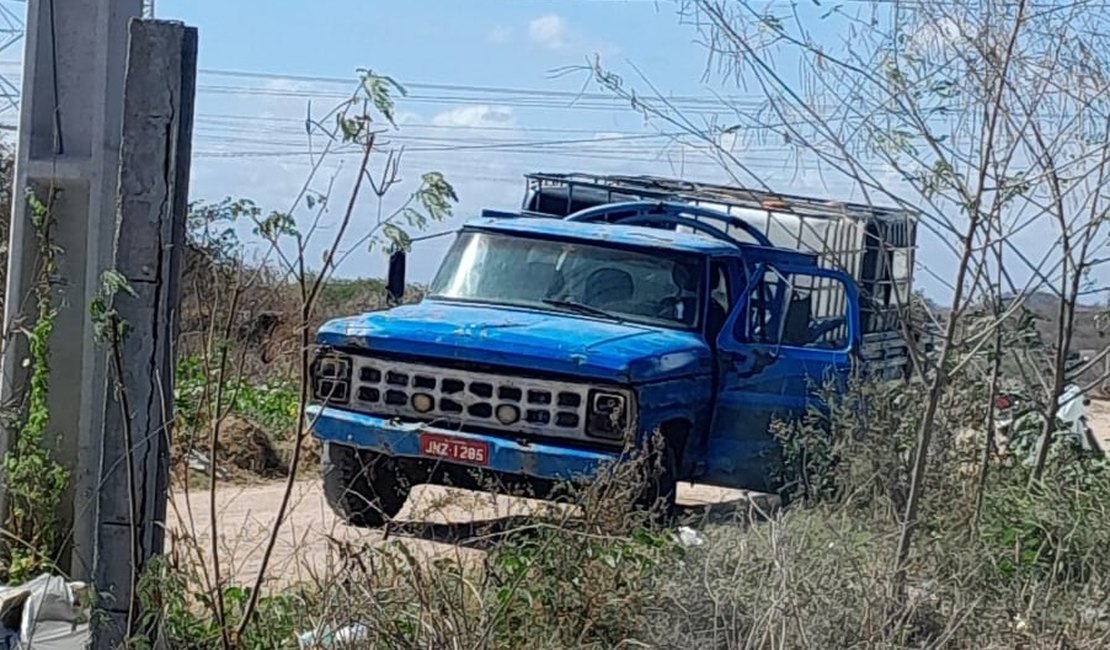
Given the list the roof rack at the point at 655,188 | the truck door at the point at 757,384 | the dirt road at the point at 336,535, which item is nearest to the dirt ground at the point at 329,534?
the dirt road at the point at 336,535

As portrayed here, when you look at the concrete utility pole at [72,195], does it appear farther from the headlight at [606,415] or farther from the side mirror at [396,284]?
the side mirror at [396,284]

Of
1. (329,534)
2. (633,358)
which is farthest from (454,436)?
(329,534)

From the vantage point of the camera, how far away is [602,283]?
10570 millimetres

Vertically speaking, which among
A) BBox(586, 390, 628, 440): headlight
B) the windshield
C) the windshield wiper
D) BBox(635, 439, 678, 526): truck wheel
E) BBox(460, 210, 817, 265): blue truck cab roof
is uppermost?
BBox(460, 210, 817, 265): blue truck cab roof

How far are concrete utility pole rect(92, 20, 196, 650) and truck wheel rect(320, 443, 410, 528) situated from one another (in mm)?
4325

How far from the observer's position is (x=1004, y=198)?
601 cm

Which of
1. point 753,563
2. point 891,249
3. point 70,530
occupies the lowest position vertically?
point 70,530

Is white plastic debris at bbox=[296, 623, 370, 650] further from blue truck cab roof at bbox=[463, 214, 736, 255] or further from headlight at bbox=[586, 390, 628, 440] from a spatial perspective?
blue truck cab roof at bbox=[463, 214, 736, 255]

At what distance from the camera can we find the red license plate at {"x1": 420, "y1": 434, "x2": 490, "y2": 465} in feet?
31.1

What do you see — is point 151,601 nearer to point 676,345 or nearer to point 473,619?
point 473,619

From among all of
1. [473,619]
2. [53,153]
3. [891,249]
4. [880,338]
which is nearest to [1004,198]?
[891,249]

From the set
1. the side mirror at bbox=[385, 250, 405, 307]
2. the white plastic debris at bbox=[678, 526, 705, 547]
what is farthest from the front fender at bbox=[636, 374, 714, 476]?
the side mirror at bbox=[385, 250, 405, 307]

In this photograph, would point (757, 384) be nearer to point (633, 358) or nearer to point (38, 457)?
point (633, 358)

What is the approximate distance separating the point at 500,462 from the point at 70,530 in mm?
2868
